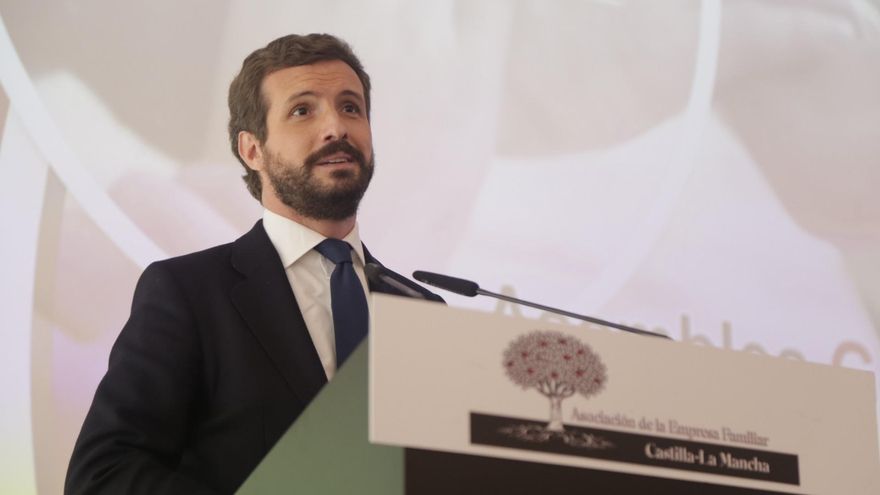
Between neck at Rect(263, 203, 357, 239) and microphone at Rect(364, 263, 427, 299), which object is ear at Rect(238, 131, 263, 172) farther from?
microphone at Rect(364, 263, 427, 299)

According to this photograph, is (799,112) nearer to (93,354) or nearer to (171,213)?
(171,213)

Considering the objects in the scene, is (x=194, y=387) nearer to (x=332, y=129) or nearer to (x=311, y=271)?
(x=311, y=271)

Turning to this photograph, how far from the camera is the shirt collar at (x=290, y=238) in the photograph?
9.79 ft

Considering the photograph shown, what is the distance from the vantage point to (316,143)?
3.10 metres

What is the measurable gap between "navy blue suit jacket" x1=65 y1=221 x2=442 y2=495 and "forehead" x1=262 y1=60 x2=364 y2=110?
58cm

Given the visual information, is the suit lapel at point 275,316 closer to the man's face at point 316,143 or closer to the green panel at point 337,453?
the man's face at point 316,143

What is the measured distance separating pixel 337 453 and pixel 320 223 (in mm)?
1333

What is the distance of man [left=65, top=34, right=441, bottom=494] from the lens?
2.46 m

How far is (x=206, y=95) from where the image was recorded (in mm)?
3805

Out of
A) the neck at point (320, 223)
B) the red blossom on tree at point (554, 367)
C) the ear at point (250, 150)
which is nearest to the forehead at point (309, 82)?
the ear at point (250, 150)

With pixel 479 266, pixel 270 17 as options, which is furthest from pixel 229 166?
pixel 479 266

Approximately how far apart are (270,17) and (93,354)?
115 centimetres

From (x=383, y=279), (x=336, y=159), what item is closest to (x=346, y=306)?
(x=383, y=279)

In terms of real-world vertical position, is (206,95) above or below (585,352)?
above
